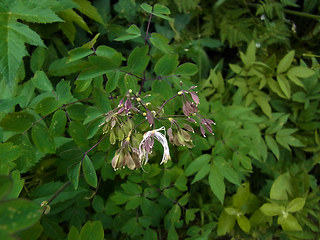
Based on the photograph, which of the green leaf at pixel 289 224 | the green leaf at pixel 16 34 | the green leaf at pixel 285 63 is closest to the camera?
the green leaf at pixel 16 34

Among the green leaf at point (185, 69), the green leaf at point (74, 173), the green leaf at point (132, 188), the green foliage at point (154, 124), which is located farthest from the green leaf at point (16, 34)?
the green leaf at point (132, 188)

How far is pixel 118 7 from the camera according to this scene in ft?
5.65

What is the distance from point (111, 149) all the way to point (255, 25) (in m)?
1.48

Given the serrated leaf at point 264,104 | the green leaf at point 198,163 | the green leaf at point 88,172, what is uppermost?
the green leaf at point 88,172

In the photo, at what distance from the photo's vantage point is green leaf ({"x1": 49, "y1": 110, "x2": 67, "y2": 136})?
1.00 m

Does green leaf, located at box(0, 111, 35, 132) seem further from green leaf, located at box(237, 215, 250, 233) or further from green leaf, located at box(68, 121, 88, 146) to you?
green leaf, located at box(237, 215, 250, 233)

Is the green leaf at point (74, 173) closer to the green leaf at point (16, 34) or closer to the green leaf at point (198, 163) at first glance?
the green leaf at point (16, 34)

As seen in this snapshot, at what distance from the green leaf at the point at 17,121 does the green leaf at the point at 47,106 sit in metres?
0.05

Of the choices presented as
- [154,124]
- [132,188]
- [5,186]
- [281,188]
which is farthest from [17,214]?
[281,188]

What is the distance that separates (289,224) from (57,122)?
123 centimetres

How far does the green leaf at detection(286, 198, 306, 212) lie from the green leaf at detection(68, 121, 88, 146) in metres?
1.10

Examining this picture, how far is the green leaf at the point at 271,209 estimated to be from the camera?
1.49m

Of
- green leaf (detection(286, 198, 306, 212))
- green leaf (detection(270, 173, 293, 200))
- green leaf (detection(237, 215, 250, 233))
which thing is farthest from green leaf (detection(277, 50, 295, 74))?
green leaf (detection(237, 215, 250, 233))

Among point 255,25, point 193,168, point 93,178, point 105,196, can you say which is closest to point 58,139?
point 93,178
